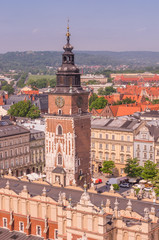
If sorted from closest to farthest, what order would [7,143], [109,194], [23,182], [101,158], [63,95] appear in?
[109,194], [23,182], [63,95], [7,143], [101,158]

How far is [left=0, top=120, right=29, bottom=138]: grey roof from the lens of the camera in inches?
4200

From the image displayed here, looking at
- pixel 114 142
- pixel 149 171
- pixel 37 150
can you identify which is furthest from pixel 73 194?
pixel 37 150

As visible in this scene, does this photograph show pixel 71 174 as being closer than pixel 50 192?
No

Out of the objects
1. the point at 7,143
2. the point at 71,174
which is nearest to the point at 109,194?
the point at 71,174

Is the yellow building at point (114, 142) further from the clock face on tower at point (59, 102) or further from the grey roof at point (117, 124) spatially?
the clock face on tower at point (59, 102)

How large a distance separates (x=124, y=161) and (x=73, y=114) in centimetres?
Result: 3828

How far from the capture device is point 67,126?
7700 centimetres

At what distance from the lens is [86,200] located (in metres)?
46.4

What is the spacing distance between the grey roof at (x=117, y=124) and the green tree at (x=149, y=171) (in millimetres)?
12537

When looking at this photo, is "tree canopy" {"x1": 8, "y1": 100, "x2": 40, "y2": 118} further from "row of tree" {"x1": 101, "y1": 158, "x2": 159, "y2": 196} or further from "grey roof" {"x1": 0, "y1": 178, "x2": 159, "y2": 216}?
"grey roof" {"x1": 0, "y1": 178, "x2": 159, "y2": 216}

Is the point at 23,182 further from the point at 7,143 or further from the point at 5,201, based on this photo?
the point at 7,143

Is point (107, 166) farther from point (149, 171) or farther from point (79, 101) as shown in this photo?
point (79, 101)

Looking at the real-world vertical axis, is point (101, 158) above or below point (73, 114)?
below

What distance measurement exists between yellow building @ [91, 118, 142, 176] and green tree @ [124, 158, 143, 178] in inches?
191
